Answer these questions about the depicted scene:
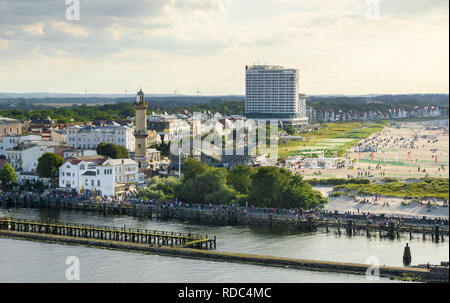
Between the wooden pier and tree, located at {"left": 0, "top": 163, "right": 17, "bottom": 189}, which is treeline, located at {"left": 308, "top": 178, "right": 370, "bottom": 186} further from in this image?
tree, located at {"left": 0, "top": 163, "right": 17, "bottom": 189}

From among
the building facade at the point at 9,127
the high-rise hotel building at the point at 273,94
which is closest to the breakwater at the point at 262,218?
the building facade at the point at 9,127

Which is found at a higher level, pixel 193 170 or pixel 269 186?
pixel 193 170

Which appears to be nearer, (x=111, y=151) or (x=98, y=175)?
(x=98, y=175)

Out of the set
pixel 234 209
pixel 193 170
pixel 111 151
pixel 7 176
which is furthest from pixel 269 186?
pixel 7 176

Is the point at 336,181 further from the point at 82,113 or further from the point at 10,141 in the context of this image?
the point at 82,113
